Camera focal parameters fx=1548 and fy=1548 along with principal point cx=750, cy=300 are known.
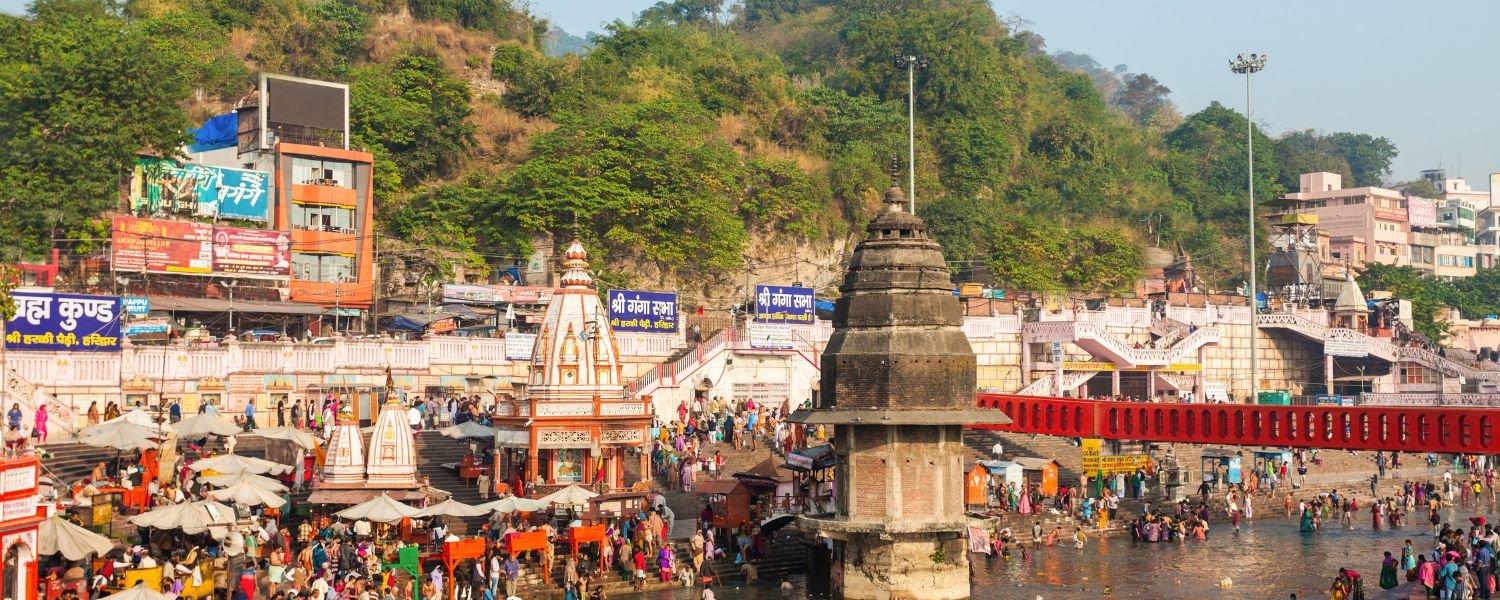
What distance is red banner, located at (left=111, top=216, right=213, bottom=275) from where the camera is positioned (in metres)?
49.4

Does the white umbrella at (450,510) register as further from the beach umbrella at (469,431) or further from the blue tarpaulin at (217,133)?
the blue tarpaulin at (217,133)

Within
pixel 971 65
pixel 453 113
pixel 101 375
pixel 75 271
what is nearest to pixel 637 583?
pixel 101 375

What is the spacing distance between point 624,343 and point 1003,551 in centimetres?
1774

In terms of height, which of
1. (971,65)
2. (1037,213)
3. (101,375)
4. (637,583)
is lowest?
(637,583)

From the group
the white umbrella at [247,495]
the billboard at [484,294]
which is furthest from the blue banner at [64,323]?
the billboard at [484,294]

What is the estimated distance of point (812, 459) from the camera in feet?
Result: 115

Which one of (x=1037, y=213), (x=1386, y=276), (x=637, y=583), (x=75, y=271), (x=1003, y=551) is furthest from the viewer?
(x=1386, y=276)

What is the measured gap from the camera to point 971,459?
47.5 meters

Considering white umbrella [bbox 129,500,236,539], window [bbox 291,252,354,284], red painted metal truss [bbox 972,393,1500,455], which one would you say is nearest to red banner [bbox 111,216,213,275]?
window [bbox 291,252,354,284]

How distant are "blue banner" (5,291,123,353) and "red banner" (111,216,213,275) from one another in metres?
8.95

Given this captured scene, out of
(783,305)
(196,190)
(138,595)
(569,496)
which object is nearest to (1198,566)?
(569,496)

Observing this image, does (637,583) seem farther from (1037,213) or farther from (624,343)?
(1037,213)

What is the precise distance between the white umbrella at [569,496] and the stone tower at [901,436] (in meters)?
5.91

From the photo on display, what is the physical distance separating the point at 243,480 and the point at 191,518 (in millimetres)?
2926
